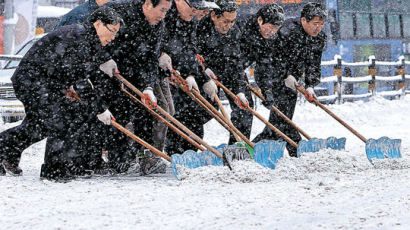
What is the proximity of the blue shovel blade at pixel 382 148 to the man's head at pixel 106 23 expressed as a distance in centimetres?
242

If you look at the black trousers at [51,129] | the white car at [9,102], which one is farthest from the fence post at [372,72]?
the black trousers at [51,129]

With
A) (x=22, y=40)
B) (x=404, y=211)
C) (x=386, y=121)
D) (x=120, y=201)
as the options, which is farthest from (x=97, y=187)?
(x=22, y=40)

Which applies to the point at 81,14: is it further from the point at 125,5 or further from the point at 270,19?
the point at 270,19

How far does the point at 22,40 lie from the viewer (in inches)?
542

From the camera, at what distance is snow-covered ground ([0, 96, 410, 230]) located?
3.24m

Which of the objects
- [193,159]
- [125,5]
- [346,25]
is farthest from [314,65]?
[346,25]

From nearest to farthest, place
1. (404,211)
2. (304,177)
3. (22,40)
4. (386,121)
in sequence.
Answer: (404,211) → (304,177) → (386,121) → (22,40)

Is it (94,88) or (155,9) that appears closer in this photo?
(155,9)

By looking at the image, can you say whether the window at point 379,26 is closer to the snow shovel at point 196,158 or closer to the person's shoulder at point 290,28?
the person's shoulder at point 290,28

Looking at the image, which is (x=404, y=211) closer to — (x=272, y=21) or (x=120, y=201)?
(x=120, y=201)

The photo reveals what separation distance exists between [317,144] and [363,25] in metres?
10.9

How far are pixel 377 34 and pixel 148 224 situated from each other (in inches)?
560

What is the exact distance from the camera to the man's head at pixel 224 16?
5.73 meters

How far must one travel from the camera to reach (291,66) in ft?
21.1
